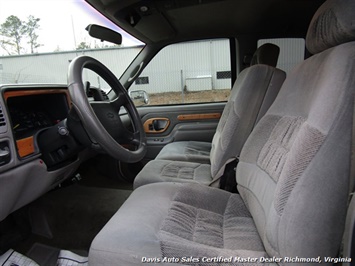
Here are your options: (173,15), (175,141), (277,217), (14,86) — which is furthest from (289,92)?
(175,141)

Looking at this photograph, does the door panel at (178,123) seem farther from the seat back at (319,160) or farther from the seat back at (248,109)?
the seat back at (319,160)

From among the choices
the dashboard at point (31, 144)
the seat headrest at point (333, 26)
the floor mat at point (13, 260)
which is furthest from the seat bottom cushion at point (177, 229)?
the seat headrest at point (333, 26)

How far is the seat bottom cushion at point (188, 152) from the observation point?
1.81m

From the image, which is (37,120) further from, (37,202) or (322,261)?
(322,261)

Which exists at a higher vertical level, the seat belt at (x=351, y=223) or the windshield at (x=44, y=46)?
the windshield at (x=44, y=46)

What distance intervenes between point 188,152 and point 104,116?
33.0 inches

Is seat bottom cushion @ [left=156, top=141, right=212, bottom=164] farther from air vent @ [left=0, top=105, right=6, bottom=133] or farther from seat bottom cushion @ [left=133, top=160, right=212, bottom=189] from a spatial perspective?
air vent @ [left=0, top=105, right=6, bottom=133]

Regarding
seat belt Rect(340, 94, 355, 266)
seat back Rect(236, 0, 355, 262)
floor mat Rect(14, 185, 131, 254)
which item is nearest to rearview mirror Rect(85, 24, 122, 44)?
floor mat Rect(14, 185, 131, 254)

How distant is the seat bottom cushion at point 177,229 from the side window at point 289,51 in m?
1.49

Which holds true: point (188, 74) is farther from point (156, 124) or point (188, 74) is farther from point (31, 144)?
point (31, 144)

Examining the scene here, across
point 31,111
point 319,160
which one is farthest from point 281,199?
point 31,111

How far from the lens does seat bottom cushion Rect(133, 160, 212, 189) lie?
142cm

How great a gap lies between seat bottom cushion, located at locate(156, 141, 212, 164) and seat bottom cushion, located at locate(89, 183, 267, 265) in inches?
22.5

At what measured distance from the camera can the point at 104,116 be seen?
1.28m
